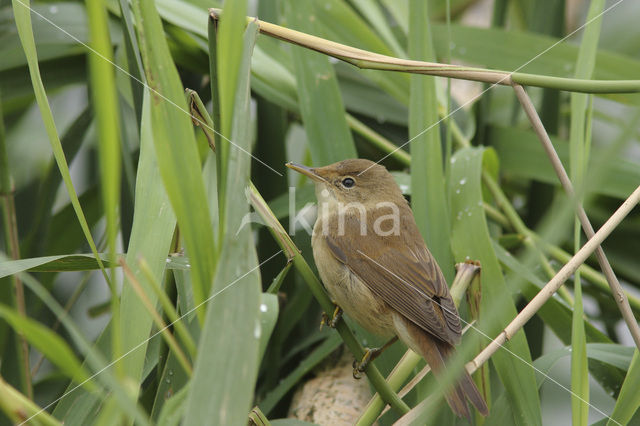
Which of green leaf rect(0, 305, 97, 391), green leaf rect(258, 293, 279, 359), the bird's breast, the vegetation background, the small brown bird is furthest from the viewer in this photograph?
the bird's breast

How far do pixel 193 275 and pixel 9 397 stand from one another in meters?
0.29

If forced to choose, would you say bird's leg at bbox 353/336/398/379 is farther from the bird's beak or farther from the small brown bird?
the bird's beak

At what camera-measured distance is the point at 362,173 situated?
2027 mm

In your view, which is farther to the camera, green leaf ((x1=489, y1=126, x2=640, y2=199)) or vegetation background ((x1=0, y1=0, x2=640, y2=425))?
green leaf ((x1=489, y1=126, x2=640, y2=199))

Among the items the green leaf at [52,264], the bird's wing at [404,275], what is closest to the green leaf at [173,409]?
the green leaf at [52,264]

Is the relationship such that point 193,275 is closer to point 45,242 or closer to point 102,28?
point 102,28

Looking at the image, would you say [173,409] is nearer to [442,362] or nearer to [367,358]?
[367,358]

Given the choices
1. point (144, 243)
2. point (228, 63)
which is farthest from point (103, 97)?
point (144, 243)

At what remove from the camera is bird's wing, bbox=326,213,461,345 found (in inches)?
64.6

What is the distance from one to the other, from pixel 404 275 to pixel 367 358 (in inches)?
21.8

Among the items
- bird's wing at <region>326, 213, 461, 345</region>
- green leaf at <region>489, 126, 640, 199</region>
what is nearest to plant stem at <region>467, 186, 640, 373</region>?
bird's wing at <region>326, 213, 461, 345</region>

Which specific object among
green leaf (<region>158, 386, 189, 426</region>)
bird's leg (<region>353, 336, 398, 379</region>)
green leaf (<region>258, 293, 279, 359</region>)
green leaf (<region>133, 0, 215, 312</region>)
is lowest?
bird's leg (<region>353, 336, 398, 379</region>)

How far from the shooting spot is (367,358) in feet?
4.19

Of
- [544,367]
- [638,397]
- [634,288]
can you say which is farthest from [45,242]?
[634,288]
